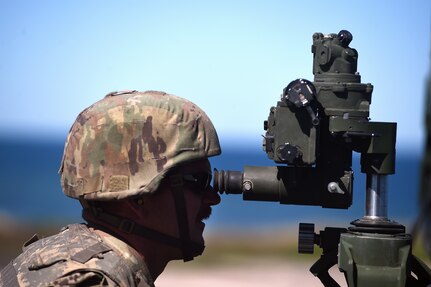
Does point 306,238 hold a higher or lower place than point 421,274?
higher

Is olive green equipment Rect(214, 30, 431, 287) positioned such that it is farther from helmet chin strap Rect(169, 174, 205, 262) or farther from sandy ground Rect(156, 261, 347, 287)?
sandy ground Rect(156, 261, 347, 287)

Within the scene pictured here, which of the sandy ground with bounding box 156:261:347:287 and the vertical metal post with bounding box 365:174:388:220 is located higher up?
the vertical metal post with bounding box 365:174:388:220

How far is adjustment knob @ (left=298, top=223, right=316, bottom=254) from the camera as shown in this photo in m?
5.05

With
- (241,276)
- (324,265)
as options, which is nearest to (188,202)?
(324,265)

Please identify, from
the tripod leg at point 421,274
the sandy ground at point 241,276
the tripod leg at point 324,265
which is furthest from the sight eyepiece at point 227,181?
the sandy ground at point 241,276

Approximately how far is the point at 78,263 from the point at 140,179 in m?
0.49

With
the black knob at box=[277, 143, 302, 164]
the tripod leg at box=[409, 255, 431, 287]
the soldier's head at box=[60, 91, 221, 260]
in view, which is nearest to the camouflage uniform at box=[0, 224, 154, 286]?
the soldier's head at box=[60, 91, 221, 260]

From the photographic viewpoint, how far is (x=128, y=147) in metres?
4.68

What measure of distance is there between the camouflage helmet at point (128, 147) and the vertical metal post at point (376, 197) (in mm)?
704

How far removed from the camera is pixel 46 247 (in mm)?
4500

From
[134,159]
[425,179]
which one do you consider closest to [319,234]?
[134,159]

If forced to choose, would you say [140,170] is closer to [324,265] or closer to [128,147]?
[128,147]

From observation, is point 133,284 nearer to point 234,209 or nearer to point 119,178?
point 119,178

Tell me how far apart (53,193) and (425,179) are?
222 ft
